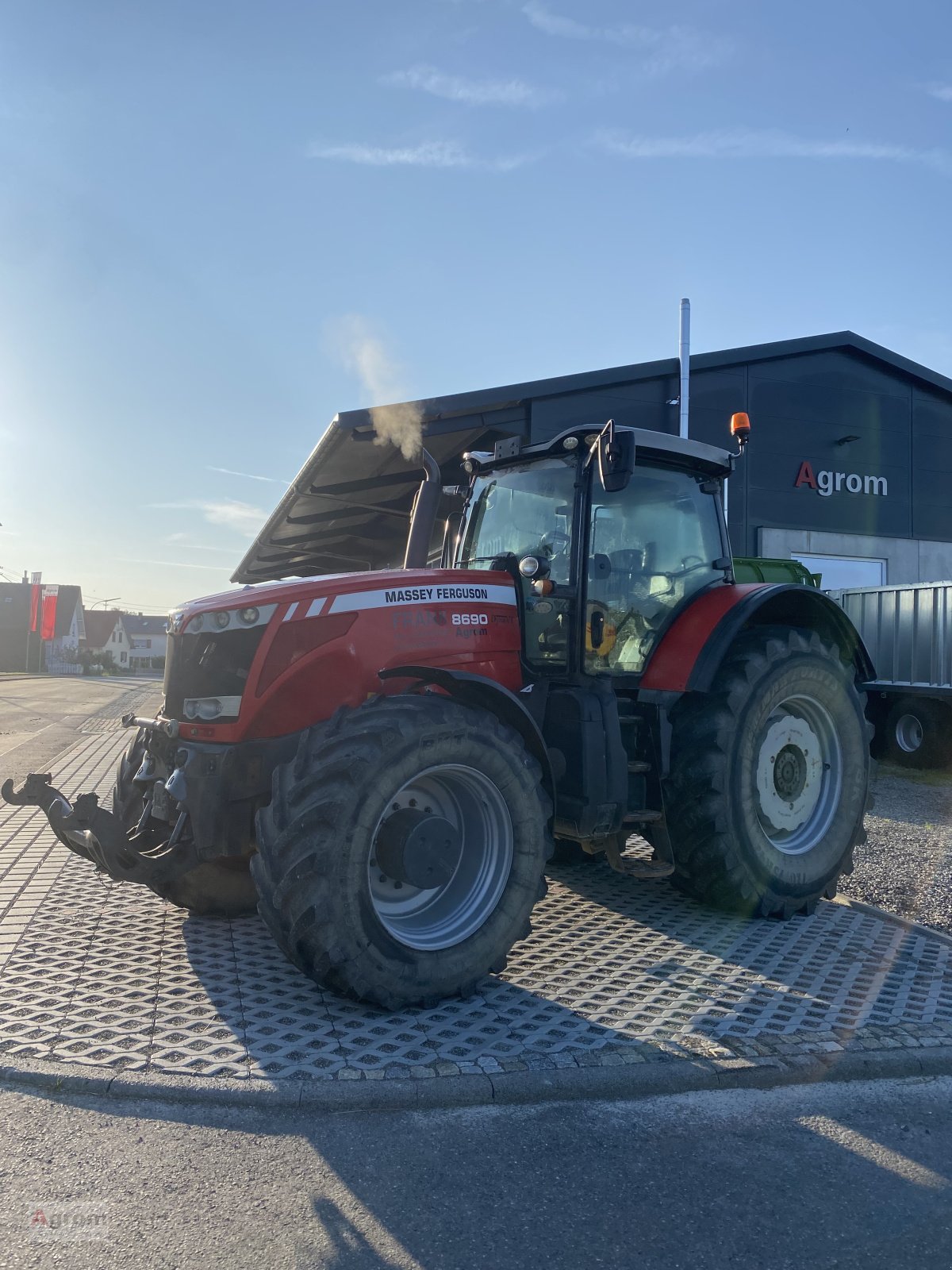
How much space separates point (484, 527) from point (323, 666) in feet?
5.39

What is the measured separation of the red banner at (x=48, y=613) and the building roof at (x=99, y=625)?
1157 inches

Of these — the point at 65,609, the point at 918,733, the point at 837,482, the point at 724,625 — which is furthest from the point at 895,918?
the point at 65,609

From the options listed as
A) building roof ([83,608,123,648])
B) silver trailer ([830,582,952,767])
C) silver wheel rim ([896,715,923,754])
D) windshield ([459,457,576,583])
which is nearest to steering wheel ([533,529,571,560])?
windshield ([459,457,576,583])

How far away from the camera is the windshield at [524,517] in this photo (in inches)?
199

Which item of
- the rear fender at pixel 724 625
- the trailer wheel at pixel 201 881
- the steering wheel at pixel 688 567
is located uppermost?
the steering wheel at pixel 688 567

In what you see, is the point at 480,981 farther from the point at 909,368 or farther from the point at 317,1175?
the point at 909,368

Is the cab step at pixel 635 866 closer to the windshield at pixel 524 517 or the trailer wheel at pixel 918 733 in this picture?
the windshield at pixel 524 517

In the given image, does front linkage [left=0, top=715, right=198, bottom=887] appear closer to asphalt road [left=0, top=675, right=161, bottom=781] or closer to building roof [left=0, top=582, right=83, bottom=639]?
asphalt road [left=0, top=675, right=161, bottom=781]

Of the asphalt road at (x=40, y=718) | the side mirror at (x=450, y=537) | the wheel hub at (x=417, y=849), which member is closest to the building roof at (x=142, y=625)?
the asphalt road at (x=40, y=718)

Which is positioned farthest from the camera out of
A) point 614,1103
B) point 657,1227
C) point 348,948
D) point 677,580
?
point 677,580

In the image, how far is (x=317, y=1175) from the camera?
2.64 meters

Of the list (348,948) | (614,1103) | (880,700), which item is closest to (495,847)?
(348,948)

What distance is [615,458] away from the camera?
14.8ft

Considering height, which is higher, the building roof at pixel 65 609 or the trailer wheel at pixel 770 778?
the building roof at pixel 65 609
